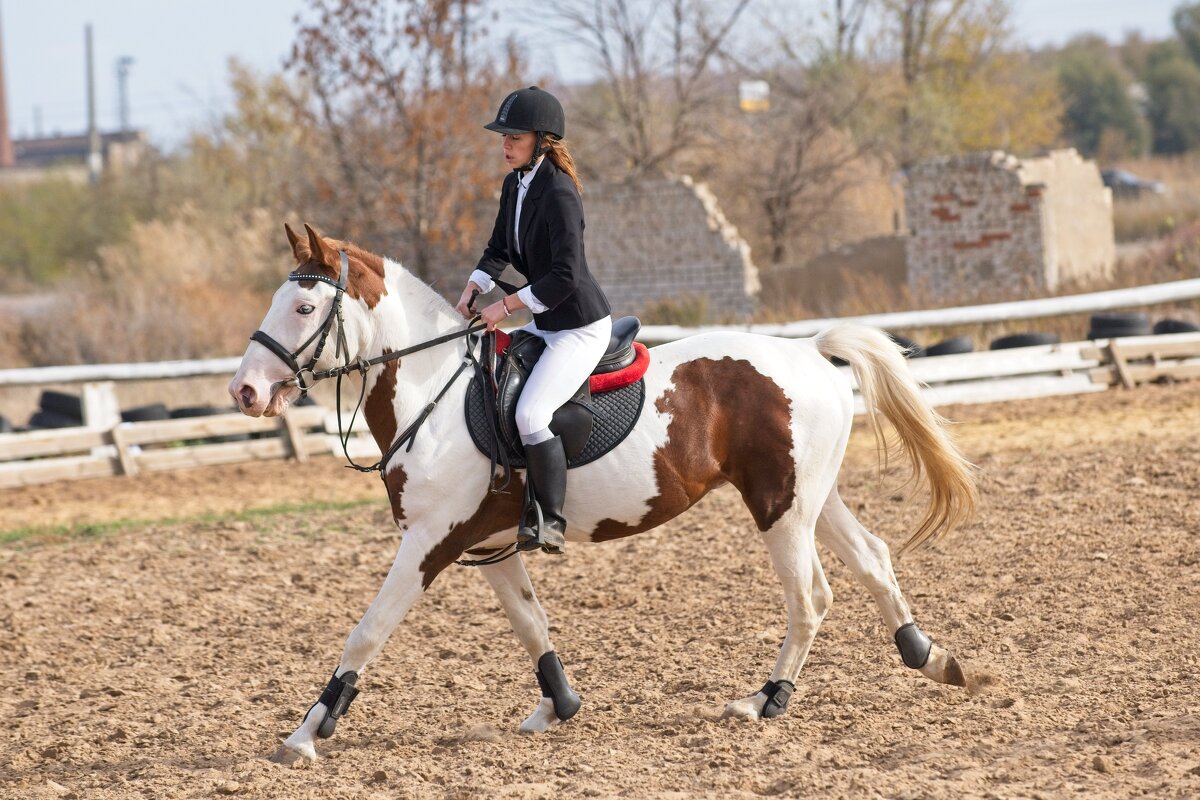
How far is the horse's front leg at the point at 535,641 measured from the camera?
17.2 ft

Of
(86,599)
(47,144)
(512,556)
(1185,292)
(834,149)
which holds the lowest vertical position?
(86,599)

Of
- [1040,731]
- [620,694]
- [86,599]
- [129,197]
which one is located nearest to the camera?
[1040,731]

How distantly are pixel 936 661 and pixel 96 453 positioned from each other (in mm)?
9212

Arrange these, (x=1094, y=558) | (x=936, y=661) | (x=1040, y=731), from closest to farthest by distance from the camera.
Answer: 1. (x=1040, y=731)
2. (x=936, y=661)
3. (x=1094, y=558)

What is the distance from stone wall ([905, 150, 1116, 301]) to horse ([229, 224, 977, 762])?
16.2m

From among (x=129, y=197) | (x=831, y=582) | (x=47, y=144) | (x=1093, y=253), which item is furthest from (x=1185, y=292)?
(x=47, y=144)

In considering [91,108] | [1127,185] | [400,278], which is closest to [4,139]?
[91,108]

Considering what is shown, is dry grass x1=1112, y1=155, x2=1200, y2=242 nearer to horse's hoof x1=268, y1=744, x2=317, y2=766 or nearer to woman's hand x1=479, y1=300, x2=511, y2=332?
woman's hand x1=479, y1=300, x2=511, y2=332

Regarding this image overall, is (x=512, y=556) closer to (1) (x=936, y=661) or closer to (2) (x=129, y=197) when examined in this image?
(1) (x=936, y=661)

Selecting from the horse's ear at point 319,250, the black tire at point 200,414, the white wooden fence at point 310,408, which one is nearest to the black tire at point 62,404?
the white wooden fence at point 310,408

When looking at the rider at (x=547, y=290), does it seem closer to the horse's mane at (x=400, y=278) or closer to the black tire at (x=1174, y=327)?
the horse's mane at (x=400, y=278)

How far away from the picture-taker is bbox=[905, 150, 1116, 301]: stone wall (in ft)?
68.9

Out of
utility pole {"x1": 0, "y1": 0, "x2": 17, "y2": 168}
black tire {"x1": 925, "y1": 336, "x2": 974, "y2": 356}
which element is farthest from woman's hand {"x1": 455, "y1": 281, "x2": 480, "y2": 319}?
utility pole {"x1": 0, "y1": 0, "x2": 17, "y2": 168}

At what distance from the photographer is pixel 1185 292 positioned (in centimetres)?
1512
